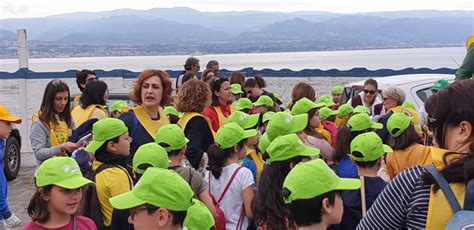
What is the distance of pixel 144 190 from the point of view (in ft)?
9.96

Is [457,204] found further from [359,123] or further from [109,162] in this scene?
[359,123]

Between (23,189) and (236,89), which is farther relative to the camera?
(23,189)

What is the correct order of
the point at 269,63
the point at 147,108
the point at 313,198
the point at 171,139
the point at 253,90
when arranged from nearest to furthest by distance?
the point at 313,198, the point at 171,139, the point at 147,108, the point at 253,90, the point at 269,63

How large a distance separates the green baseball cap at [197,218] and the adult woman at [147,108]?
6.04 ft

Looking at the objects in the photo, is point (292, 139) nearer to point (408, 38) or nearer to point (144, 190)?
point (144, 190)

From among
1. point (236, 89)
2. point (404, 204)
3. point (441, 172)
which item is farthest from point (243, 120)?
point (441, 172)

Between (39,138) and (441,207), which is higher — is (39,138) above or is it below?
below

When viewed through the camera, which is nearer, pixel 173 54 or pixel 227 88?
pixel 227 88

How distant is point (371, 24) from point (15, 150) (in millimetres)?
195118

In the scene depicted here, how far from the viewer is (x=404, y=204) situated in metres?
2.52

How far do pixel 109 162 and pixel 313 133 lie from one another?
2.15 m

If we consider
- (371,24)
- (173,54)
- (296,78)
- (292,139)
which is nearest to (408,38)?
(371,24)

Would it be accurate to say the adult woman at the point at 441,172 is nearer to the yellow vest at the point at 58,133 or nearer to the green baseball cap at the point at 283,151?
the green baseball cap at the point at 283,151

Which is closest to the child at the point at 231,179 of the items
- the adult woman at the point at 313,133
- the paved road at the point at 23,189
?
the adult woman at the point at 313,133
